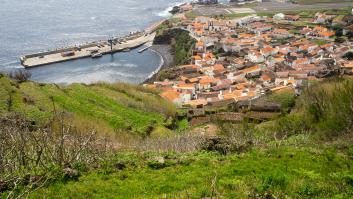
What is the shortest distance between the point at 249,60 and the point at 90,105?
41244 millimetres

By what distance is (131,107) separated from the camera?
3309 centimetres

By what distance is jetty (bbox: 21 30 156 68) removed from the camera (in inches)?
2795

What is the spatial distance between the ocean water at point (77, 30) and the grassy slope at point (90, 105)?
26.8m

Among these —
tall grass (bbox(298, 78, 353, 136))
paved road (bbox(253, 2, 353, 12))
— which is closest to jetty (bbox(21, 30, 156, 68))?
paved road (bbox(253, 2, 353, 12))

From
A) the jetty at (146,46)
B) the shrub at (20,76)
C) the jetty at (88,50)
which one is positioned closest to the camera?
the shrub at (20,76)

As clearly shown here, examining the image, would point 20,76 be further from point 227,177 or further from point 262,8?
point 262,8

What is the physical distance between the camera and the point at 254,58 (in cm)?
6581

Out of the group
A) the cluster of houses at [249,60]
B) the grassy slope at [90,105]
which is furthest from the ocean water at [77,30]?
the grassy slope at [90,105]

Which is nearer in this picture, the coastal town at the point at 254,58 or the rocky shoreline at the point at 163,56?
the coastal town at the point at 254,58

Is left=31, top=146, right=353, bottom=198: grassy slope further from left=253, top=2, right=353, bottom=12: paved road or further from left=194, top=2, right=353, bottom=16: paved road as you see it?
left=253, top=2, right=353, bottom=12: paved road

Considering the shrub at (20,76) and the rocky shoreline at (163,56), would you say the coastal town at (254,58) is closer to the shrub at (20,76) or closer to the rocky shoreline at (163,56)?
the rocky shoreline at (163,56)

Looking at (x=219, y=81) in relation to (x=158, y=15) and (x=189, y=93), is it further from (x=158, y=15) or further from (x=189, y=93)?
(x=158, y=15)

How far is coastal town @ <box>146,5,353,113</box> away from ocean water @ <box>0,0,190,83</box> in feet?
31.3

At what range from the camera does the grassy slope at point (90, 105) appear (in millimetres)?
25172
